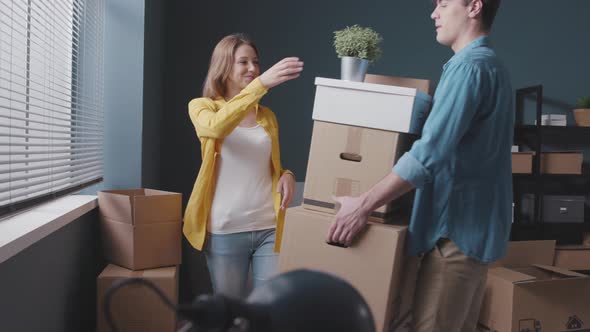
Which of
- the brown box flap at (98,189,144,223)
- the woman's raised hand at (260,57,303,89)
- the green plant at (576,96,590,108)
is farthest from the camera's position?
the green plant at (576,96,590,108)

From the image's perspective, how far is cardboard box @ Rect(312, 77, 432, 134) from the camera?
1457 millimetres

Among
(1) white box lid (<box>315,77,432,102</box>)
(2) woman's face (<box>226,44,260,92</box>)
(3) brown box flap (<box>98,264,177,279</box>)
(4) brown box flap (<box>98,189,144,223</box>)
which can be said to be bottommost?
(3) brown box flap (<box>98,264,177,279</box>)

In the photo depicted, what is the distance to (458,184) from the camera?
1342 millimetres

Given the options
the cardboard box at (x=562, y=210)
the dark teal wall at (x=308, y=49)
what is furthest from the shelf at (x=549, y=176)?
the dark teal wall at (x=308, y=49)

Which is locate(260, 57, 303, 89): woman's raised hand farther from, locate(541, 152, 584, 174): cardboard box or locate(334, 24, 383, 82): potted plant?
locate(541, 152, 584, 174): cardboard box

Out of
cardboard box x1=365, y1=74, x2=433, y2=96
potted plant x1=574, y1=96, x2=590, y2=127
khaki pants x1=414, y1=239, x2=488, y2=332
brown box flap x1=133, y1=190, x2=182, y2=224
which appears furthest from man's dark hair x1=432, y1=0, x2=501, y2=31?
potted plant x1=574, y1=96, x2=590, y2=127

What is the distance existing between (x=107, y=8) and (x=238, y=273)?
148 cm

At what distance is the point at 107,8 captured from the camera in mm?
2564

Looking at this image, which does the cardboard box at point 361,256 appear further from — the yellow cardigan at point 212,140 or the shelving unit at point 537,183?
the shelving unit at point 537,183

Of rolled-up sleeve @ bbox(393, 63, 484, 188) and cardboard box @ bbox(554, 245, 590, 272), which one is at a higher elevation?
rolled-up sleeve @ bbox(393, 63, 484, 188)

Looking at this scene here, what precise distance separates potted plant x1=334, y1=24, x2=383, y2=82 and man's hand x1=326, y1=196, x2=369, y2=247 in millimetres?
448

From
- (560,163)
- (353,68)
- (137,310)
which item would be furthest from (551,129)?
(137,310)

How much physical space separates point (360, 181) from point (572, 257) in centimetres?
273

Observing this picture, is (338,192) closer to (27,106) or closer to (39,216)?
(39,216)
